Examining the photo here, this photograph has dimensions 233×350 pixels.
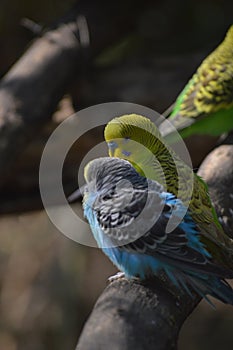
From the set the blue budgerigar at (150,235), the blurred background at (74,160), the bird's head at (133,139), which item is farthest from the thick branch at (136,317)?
the blurred background at (74,160)

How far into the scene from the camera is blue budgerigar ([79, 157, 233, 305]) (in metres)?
2.10

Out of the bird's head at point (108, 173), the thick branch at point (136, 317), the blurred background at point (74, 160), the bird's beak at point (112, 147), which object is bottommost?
the blurred background at point (74, 160)

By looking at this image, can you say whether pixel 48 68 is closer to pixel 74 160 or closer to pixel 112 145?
pixel 74 160

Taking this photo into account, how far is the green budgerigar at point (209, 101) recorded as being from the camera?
3447 millimetres

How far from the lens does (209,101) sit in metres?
3.53

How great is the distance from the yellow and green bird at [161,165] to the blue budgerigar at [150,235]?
0.29 feet

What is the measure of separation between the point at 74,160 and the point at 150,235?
1.92 meters

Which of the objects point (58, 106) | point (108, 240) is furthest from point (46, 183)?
point (108, 240)

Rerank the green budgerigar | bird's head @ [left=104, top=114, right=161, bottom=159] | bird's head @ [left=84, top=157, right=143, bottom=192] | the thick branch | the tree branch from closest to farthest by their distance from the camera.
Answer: the thick branch, bird's head @ [left=84, top=157, right=143, bottom=192], bird's head @ [left=104, top=114, right=161, bottom=159], the tree branch, the green budgerigar

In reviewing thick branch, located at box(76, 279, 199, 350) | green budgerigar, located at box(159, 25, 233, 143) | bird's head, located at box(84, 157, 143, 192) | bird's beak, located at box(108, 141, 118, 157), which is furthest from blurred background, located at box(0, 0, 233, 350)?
thick branch, located at box(76, 279, 199, 350)

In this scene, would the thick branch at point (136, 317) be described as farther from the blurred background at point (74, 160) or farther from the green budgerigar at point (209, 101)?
the blurred background at point (74, 160)

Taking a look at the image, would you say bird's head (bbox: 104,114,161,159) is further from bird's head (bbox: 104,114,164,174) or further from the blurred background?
the blurred background

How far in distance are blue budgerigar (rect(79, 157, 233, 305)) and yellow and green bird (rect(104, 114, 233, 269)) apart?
3.5 inches

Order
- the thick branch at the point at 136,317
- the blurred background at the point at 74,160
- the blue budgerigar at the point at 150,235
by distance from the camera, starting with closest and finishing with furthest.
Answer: the thick branch at the point at 136,317
the blue budgerigar at the point at 150,235
the blurred background at the point at 74,160
